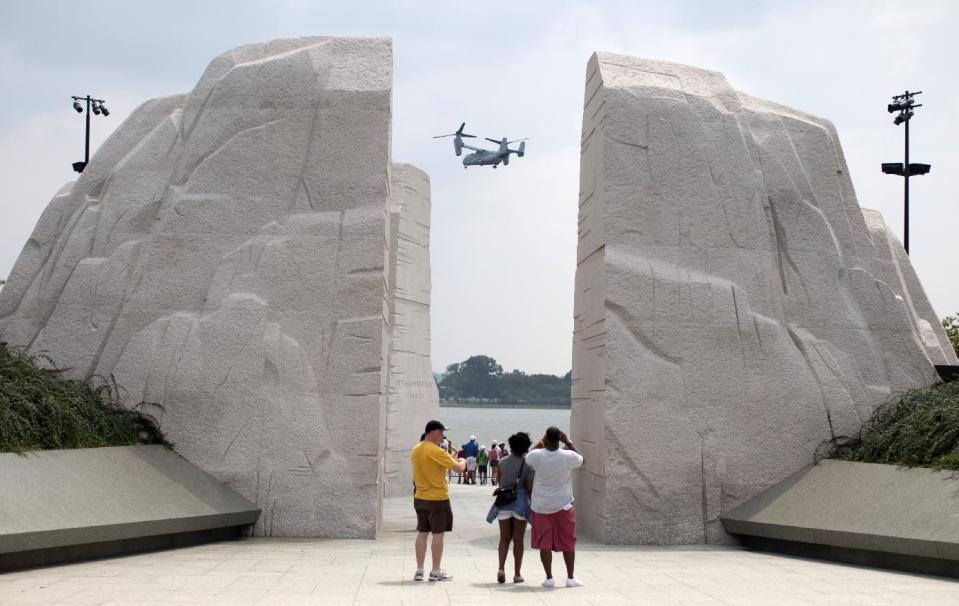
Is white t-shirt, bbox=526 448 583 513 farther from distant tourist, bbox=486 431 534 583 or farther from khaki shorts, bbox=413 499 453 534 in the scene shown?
khaki shorts, bbox=413 499 453 534

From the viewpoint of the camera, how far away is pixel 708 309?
410 inches

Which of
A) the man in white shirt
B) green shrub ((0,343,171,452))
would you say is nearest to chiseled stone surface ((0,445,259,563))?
green shrub ((0,343,171,452))

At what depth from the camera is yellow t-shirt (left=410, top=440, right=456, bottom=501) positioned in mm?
7133

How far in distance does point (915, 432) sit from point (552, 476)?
13.7 ft

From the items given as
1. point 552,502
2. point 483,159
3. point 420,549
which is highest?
point 483,159

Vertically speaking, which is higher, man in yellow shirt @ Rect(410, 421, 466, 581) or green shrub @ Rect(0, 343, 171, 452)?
green shrub @ Rect(0, 343, 171, 452)

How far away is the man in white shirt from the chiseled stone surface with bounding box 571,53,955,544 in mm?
2955

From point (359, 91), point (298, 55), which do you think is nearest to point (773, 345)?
point (359, 91)

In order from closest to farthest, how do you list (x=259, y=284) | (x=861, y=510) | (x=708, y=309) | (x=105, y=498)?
(x=105, y=498), (x=861, y=510), (x=259, y=284), (x=708, y=309)

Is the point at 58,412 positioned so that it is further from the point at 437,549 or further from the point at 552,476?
the point at 552,476

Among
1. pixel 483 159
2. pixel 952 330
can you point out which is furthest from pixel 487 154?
pixel 952 330

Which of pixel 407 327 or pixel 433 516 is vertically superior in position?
pixel 407 327

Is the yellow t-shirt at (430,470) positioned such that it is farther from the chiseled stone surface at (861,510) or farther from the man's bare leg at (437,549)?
the chiseled stone surface at (861,510)

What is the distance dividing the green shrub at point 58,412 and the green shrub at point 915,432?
6.94 metres
